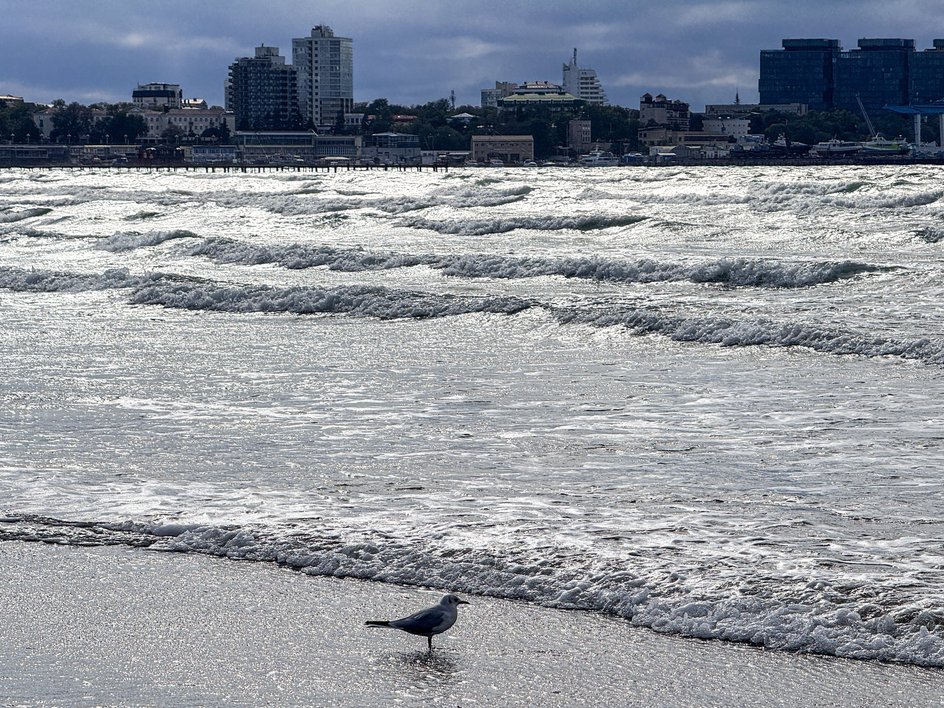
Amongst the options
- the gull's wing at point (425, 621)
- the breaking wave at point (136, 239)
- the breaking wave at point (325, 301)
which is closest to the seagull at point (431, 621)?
the gull's wing at point (425, 621)

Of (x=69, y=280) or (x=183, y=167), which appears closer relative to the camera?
(x=69, y=280)

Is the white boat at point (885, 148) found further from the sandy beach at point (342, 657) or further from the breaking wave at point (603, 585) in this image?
the sandy beach at point (342, 657)

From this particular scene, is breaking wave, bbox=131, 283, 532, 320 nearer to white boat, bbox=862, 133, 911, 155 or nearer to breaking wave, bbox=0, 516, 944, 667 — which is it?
breaking wave, bbox=0, 516, 944, 667

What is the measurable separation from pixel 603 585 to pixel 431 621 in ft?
3.43

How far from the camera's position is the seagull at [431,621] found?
5203 mm

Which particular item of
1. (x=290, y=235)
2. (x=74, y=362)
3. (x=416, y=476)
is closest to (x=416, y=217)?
(x=290, y=235)

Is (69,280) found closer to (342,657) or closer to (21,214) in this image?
(342,657)

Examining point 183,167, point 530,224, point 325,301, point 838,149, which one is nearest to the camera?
point 325,301

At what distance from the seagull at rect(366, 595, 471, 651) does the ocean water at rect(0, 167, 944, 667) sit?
0.76 m

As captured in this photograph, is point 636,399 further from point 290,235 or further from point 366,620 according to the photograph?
point 290,235

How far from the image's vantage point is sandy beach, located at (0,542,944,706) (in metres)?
4.84

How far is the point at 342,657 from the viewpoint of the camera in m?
5.24

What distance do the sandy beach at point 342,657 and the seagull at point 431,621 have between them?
118 mm

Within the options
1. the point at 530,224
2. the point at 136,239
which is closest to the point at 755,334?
the point at 530,224
